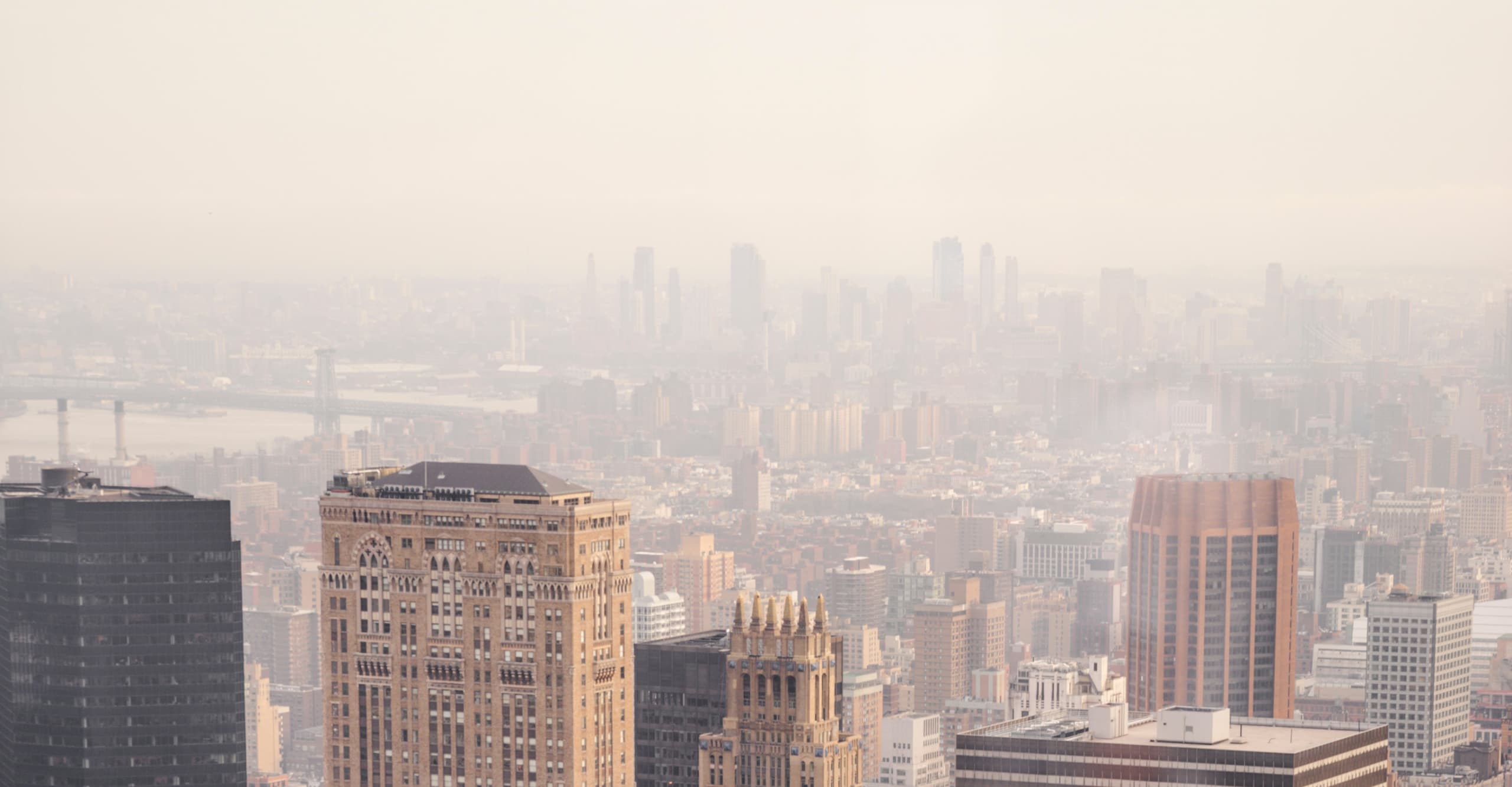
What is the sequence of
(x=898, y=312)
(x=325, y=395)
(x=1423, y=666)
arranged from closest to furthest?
(x=325, y=395)
(x=898, y=312)
(x=1423, y=666)

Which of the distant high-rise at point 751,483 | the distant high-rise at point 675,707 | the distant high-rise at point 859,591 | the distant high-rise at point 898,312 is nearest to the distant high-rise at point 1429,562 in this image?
the distant high-rise at point 859,591

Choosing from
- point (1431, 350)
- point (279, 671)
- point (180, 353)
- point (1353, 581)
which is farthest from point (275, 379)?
point (1353, 581)

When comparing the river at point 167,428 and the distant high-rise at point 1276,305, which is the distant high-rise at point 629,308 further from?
the distant high-rise at point 1276,305

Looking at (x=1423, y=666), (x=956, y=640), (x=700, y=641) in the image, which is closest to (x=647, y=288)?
(x=700, y=641)

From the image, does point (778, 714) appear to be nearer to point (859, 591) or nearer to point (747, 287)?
point (747, 287)

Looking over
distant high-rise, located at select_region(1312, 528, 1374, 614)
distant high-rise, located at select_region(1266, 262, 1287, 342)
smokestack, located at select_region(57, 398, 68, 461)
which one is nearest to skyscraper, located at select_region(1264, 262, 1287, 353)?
distant high-rise, located at select_region(1266, 262, 1287, 342)

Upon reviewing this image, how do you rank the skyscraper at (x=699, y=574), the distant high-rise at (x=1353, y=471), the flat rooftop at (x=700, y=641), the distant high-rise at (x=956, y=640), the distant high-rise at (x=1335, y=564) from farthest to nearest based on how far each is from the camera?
the distant high-rise at (x=1335, y=564) → the distant high-rise at (x=956, y=640) → the distant high-rise at (x=1353, y=471) → the skyscraper at (x=699, y=574) → the flat rooftop at (x=700, y=641)
